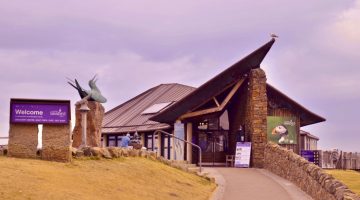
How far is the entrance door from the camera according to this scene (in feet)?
119

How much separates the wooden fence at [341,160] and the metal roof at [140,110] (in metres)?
10.5

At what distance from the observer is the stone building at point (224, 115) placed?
105ft

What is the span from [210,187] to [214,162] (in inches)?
622

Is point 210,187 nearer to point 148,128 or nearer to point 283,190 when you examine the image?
point 283,190

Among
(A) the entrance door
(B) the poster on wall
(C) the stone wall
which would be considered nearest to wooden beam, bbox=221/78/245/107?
(B) the poster on wall

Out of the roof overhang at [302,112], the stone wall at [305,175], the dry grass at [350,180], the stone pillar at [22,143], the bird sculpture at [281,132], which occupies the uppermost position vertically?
the roof overhang at [302,112]

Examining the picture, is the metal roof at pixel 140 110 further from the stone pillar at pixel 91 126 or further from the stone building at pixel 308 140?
the stone pillar at pixel 91 126

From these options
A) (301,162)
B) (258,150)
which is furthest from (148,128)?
(301,162)

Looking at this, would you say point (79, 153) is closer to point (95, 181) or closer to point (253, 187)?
point (95, 181)

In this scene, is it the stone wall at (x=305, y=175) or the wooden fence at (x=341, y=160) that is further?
the wooden fence at (x=341, y=160)

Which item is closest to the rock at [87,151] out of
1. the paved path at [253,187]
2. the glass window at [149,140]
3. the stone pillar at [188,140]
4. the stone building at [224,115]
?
the paved path at [253,187]

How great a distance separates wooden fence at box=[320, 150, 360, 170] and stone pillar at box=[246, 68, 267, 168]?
32.0 feet

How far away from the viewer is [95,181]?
14656mm

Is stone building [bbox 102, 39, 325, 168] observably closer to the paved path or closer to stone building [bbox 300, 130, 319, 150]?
the paved path
